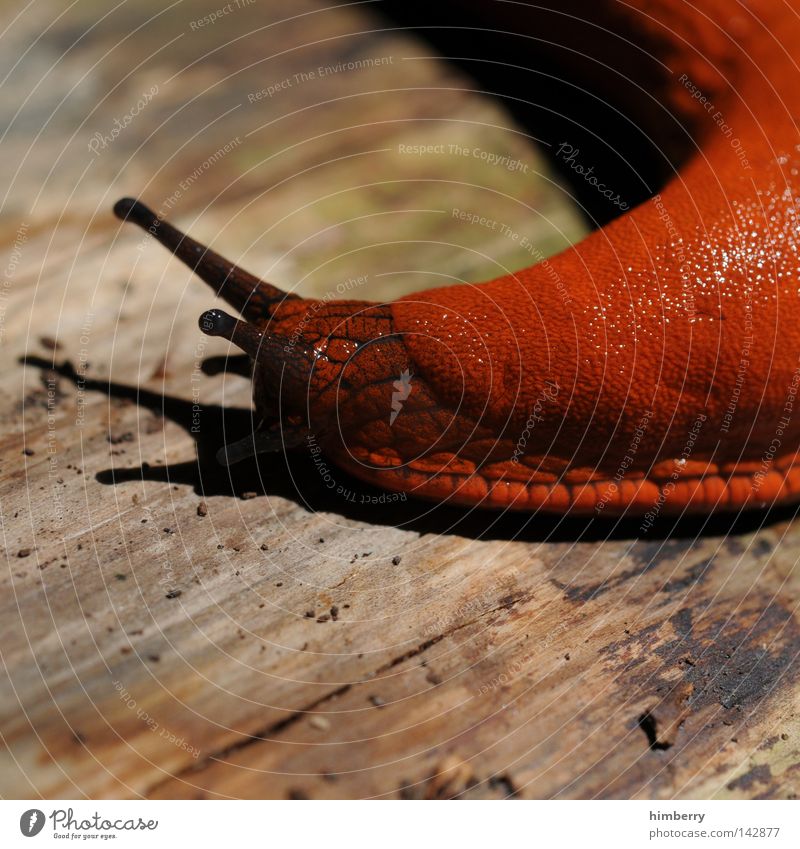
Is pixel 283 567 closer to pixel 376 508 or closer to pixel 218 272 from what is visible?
pixel 376 508

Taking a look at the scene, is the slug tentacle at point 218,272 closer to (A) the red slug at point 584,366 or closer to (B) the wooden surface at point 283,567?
(A) the red slug at point 584,366

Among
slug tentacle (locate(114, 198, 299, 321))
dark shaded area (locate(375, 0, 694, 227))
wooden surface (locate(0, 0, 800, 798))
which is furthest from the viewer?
dark shaded area (locate(375, 0, 694, 227))

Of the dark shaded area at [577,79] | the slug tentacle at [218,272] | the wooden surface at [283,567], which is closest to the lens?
Result: the wooden surface at [283,567]

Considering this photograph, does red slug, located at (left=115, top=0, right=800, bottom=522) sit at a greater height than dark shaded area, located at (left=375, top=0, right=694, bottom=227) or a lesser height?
lesser

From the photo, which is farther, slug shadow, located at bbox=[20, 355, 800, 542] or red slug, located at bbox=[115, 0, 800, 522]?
slug shadow, located at bbox=[20, 355, 800, 542]

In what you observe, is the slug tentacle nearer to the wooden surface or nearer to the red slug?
the red slug

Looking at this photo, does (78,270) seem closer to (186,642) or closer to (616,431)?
(186,642)

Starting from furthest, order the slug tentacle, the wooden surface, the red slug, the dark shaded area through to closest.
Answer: the dark shaded area
the slug tentacle
the red slug
the wooden surface

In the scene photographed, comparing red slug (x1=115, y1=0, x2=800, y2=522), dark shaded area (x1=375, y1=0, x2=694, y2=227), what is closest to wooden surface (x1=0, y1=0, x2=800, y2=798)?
red slug (x1=115, y1=0, x2=800, y2=522)

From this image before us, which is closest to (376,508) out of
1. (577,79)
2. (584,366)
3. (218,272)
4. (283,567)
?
(283,567)

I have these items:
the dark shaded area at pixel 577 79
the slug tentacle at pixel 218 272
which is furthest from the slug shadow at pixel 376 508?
the dark shaded area at pixel 577 79
